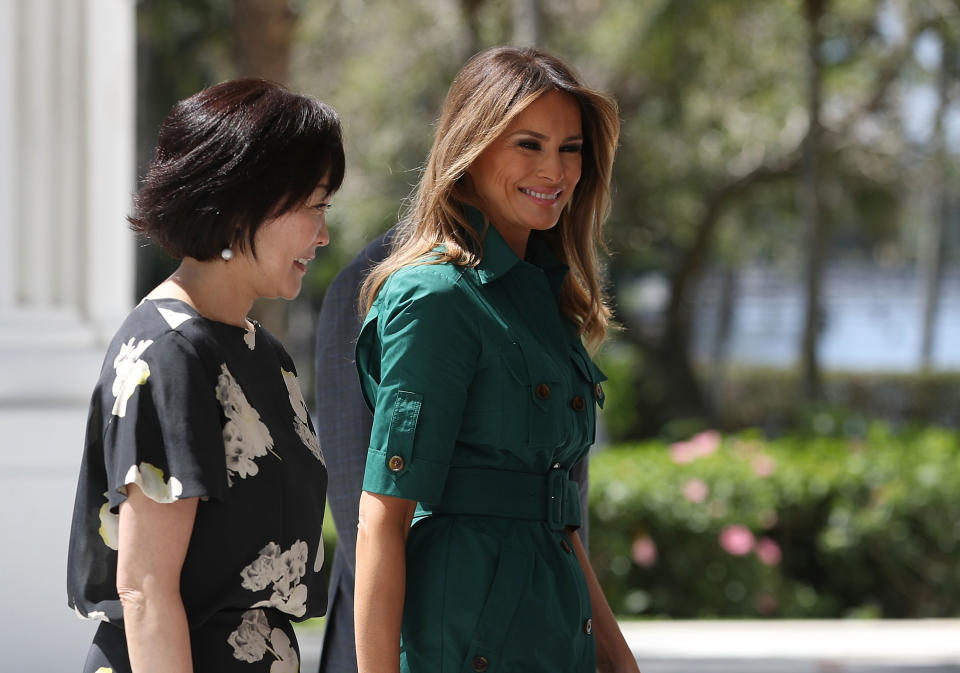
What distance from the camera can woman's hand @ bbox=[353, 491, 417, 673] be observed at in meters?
1.49

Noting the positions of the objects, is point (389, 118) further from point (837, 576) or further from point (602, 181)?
point (602, 181)

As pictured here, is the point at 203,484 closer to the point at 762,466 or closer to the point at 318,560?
the point at 318,560

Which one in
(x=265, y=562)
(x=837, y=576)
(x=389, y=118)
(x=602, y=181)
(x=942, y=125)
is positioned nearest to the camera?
(x=265, y=562)

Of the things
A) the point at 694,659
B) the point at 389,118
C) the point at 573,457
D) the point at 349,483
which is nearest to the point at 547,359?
the point at 573,457

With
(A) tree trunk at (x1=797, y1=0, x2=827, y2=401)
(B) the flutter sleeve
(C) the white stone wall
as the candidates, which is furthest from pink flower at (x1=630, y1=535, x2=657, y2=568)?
(A) tree trunk at (x1=797, y1=0, x2=827, y2=401)

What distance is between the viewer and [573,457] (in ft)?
5.54

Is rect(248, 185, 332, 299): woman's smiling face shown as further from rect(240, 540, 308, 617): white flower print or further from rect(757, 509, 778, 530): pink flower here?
rect(757, 509, 778, 530): pink flower

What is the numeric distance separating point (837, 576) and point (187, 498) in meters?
5.39

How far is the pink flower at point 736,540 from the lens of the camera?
582cm

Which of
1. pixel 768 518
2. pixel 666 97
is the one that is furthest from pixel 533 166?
pixel 666 97

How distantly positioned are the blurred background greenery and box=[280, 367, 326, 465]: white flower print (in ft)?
14.4

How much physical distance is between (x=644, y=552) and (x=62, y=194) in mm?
3347

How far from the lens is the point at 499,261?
166cm

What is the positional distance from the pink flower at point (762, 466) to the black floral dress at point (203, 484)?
16.5ft
